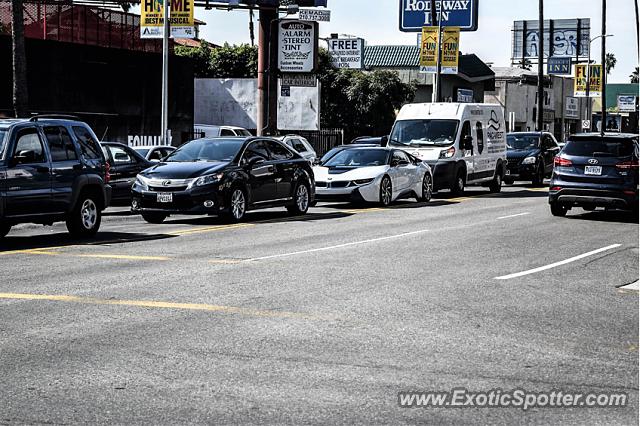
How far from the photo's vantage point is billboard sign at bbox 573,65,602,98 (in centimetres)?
7181

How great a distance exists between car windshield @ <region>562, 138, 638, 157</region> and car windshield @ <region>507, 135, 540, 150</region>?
1691cm

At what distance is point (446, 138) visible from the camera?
30.3 metres

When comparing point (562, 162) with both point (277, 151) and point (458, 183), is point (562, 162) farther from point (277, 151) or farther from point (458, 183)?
point (458, 183)

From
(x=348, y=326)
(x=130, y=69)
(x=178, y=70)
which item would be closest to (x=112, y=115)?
(x=130, y=69)

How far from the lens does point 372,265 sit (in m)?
13.9

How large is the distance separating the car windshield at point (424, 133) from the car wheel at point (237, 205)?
405 inches

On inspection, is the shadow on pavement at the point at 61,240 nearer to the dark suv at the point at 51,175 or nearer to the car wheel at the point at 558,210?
the dark suv at the point at 51,175

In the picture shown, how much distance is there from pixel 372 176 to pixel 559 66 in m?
76.2

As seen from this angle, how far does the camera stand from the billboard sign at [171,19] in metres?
35.3

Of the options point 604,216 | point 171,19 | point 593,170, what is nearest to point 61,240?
point 593,170

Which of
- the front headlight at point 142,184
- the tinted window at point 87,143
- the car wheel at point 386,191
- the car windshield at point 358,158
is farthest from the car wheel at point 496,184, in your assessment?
the tinted window at point 87,143

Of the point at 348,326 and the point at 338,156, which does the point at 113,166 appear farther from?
the point at 348,326

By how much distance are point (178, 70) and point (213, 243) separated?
31.7 meters

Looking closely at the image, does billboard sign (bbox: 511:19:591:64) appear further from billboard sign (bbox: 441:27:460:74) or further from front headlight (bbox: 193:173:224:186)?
front headlight (bbox: 193:173:224:186)
